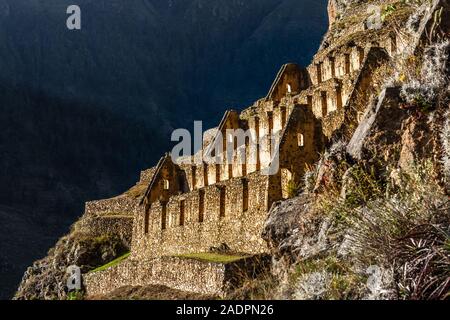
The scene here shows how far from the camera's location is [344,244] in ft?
52.0

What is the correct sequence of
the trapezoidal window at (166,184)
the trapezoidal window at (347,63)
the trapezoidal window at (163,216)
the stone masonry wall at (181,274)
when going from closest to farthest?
the stone masonry wall at (181,274)
the trapezoidal window at (163,216)
the trapezoidal window at (347,63)
the trapezoidal window at (166,184)

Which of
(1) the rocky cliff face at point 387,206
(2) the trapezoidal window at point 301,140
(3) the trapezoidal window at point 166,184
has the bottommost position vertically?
(1) the rocky cliff face at point 387,206

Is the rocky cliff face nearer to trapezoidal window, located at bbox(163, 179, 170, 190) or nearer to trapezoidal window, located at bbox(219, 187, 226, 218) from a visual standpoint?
trapezoidal window, located at bbox(219, 187, 226, 218)

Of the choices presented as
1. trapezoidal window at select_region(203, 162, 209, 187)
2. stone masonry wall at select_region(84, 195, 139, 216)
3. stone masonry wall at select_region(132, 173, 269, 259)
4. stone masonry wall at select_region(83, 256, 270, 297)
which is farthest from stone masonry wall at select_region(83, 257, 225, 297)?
stone masonry wall at select_region(84, 195, 139, 216)

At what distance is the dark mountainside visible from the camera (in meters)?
110

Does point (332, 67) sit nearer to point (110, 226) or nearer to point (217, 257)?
point (110, 226)

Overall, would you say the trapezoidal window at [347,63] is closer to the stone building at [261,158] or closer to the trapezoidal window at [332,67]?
the stone building at [261,158]

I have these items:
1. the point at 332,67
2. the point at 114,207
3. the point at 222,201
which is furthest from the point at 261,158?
the point at 114,207

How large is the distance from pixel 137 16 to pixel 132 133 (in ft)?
86.7

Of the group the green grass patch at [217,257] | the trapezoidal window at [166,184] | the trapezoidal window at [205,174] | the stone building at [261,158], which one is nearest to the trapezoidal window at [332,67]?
the stone building at [261,158]

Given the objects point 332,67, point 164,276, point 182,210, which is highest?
point 332,67

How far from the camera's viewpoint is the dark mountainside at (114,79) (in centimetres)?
11044

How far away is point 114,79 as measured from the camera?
12912 cm
